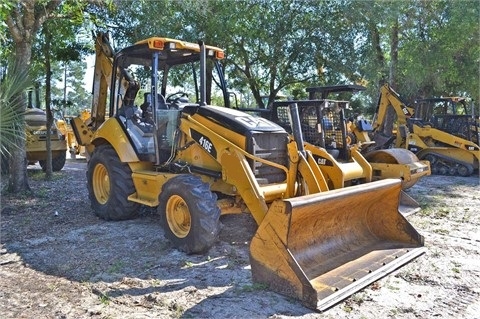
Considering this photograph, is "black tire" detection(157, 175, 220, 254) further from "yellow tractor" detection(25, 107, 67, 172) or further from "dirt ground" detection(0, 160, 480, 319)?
"yellow tractor" detection(25, 107, 67, 172)

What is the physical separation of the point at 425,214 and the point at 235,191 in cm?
402

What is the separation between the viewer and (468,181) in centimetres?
1266

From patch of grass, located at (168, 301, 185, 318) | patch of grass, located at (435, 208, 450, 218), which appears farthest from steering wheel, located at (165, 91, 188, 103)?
patch of grass, located at (435, 208, 450, 218)

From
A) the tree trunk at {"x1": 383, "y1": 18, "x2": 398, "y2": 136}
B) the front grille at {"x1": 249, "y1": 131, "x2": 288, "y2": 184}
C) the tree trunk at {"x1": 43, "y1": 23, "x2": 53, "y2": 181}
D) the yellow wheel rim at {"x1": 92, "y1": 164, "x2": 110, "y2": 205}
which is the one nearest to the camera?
the front grille at {"x1": 249, "y1": 131, "x2": 288, "y2": 184}

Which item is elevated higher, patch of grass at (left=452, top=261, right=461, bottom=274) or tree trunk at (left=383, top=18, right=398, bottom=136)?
tree trunk at (left=383, top=18, right=398, bottom=136)

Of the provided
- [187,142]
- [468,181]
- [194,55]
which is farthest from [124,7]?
[468,181]

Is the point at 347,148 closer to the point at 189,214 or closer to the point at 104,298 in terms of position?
the point at 189,214

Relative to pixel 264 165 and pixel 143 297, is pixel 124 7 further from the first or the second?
pixel 143 297

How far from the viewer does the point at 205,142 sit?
5.66m

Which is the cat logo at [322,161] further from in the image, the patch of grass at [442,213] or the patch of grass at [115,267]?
the patch of grass at [115,267]

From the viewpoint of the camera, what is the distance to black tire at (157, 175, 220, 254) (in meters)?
4.99

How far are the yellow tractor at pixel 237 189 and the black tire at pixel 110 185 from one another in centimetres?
2

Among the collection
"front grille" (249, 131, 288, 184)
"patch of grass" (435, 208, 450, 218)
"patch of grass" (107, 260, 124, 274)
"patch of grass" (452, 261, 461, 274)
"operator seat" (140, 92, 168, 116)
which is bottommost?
"patch of grass" (452, 261, 461, 274)

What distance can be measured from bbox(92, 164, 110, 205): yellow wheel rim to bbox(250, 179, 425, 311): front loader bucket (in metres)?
3.66
